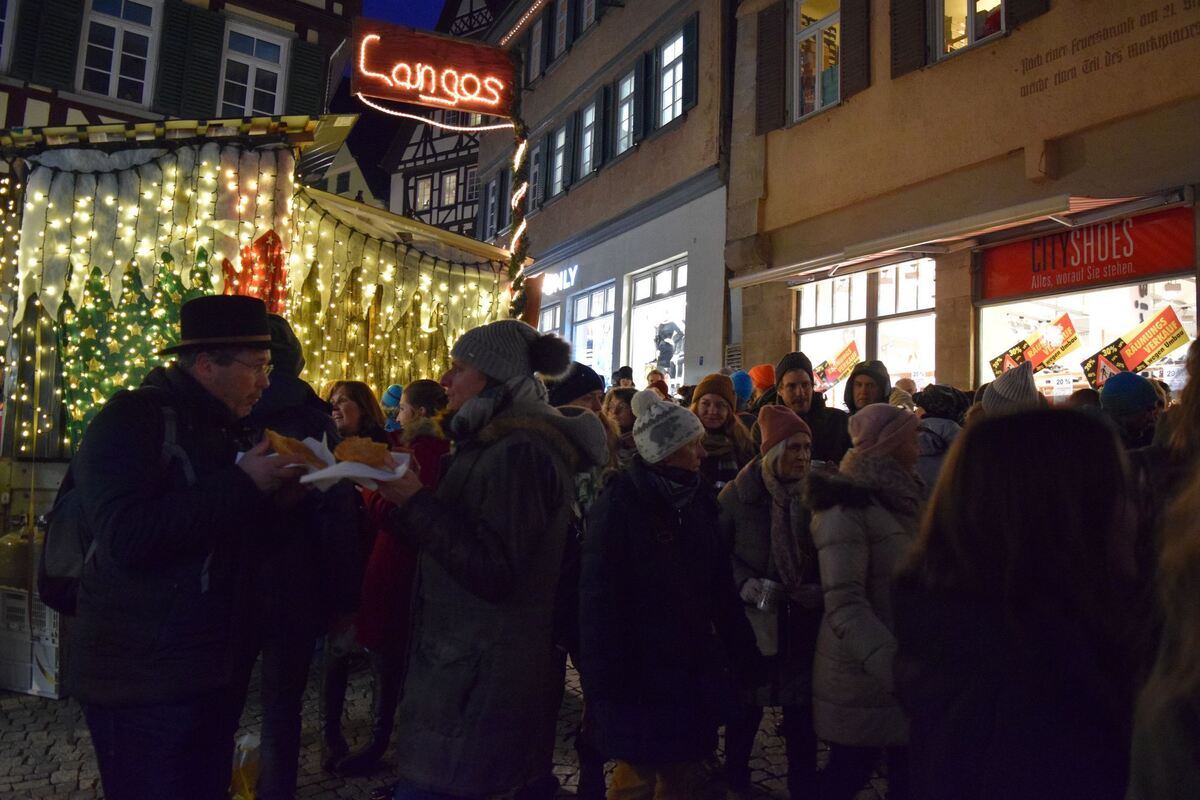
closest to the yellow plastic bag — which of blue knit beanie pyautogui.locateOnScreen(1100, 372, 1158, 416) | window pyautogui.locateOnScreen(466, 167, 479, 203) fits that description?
blue knit beanie pyautogui.locateOnScreen(1100, 372, 1158, 416)

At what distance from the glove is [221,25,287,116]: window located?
15.2m

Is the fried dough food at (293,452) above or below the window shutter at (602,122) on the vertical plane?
below

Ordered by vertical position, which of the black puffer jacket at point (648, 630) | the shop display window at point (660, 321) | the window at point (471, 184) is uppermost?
the window at point (471, 184)

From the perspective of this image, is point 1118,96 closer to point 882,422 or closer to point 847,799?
point 882,422

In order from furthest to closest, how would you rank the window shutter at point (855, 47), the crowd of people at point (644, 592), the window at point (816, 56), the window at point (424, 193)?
the window at point (424, 193)
the window at point (816, 56)
the window shutter at point (855, 47)
the crowd of people at point (644, 592)

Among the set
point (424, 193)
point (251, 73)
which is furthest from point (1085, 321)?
point (424, 193)

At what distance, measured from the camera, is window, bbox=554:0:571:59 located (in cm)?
2064

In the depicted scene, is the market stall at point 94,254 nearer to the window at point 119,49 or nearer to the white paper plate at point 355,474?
the white paper plate at point 355,474

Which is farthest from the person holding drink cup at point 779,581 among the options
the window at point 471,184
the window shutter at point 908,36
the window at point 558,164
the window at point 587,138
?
the window at point 471,184

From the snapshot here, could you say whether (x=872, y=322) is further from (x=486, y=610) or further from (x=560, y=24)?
(x=560, y=24)

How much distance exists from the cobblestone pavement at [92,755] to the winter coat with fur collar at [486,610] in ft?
6.39

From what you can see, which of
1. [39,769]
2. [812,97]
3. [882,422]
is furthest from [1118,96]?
[39,769]

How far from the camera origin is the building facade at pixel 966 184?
28.2ft

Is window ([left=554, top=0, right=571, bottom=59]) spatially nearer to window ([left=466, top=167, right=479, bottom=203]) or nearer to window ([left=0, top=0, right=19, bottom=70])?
window ([left=466, top=167, right=479, bottom=203])
